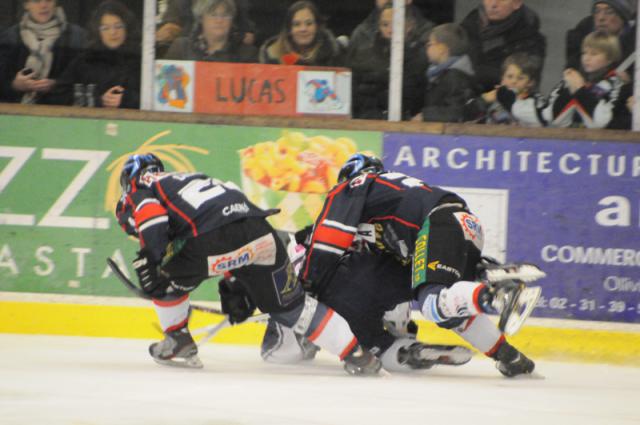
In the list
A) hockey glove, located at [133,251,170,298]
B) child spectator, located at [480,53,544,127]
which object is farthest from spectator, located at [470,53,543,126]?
hockey glove, located at [133,251,170,298]

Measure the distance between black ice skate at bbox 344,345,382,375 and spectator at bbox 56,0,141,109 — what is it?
2333 mm

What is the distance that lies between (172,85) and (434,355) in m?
2.42

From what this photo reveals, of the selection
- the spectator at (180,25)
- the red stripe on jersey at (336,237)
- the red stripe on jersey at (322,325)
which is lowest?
the red stripe on jersey at (322,325)

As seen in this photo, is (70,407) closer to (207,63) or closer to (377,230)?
(377,230)

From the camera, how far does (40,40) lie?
21.2 feet

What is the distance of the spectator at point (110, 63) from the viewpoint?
6.44 m

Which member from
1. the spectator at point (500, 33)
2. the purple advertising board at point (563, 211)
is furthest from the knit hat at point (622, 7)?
the purple advertising board at point (563, 211)

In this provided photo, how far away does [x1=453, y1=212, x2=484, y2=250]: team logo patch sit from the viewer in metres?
4.92

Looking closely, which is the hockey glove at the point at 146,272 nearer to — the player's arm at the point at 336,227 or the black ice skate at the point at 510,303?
the player's arm at the point at 336,227

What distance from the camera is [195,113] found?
636 cm

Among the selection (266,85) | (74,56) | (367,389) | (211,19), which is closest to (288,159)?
(266,85)

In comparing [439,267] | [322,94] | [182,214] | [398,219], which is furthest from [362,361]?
[322,94]

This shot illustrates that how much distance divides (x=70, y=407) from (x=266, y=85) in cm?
310

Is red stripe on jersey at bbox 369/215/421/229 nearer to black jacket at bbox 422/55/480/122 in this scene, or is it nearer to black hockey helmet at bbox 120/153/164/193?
black hockey helmet at bbox 120/153/164/193
